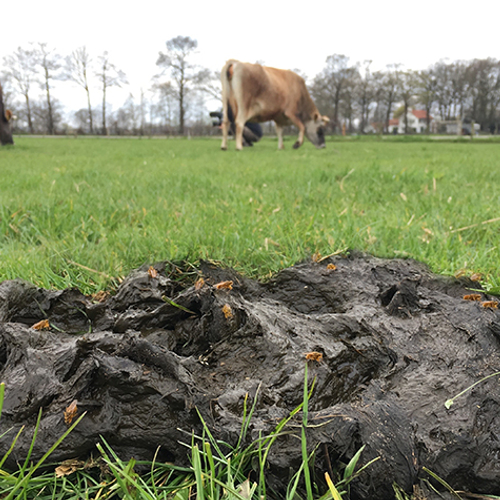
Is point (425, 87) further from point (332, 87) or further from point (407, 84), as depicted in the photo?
point (332, 87)

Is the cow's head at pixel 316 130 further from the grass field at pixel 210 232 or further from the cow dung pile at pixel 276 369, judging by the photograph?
the cow dung pile at pixel 276 369

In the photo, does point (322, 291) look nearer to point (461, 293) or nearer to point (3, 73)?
point (461, 293)

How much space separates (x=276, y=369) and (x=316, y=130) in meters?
13.3

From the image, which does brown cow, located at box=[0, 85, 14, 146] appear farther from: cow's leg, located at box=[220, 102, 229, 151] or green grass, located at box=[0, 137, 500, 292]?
green grass, located at box=[0, 137, 500, 292]

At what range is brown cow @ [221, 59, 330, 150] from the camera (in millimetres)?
11758

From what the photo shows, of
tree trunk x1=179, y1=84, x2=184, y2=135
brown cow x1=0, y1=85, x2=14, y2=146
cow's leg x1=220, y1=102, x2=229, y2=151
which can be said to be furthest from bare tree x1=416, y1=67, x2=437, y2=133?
brown cow x1=0, y1=85, x2=14, y2=146

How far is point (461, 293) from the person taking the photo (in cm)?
178

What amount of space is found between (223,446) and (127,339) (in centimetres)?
46

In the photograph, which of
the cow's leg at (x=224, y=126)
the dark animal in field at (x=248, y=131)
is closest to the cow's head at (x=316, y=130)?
the dark animal in field at (x=248, y=131)

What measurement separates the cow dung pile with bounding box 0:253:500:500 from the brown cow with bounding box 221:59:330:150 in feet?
35.2

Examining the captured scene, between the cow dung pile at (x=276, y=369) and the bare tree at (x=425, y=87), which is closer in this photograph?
the cow dung pile at (x=276, y=369)

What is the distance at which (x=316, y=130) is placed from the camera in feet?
45.0

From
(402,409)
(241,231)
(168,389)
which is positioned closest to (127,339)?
(168,389)

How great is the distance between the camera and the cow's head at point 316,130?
13.7 m
